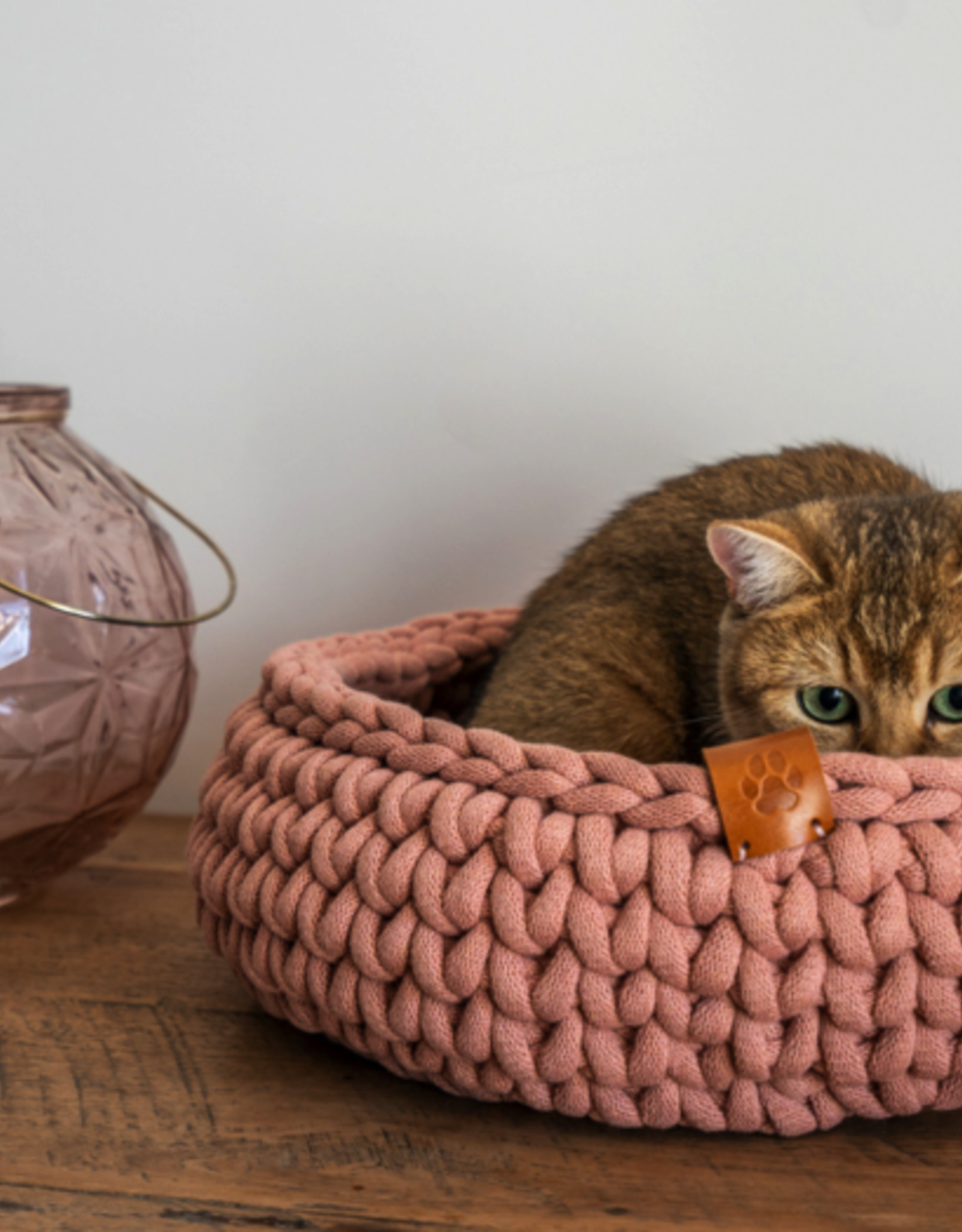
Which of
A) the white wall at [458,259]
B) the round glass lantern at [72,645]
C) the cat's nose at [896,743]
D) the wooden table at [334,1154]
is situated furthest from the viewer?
the white wall at [458,259]

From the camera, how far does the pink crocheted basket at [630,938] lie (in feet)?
2.16

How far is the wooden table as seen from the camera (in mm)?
657

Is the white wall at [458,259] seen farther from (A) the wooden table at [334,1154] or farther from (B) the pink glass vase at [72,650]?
(A) the wooden table at [334,1154]

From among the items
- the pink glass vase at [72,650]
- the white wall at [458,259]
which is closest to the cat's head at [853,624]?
the white wall at [458,259]

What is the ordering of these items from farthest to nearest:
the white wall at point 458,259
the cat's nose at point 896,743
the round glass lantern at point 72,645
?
1. the white wall at point 458,259
2. the round glass lantern at point 72,645
3. the cat's nose at point 896,743

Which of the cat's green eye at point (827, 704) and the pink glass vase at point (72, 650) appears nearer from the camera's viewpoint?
the cat's green eye at point (827, 704)

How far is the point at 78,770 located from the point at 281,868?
1.25ft

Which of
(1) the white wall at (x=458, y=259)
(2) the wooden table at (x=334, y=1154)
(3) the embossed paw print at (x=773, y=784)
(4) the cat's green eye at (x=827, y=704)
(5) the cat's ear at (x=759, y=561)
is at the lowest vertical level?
(2) the wooden table at (x=334, y=1154)

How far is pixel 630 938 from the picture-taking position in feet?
2.17

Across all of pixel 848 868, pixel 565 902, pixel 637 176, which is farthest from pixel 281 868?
pixel 637 176

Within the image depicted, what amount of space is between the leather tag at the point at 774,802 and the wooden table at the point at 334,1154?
207 mm

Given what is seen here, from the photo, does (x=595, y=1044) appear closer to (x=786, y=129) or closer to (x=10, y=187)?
(x=786, y=129)

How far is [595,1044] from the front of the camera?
0.68m

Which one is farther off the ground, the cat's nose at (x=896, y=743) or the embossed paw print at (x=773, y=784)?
the embossed paw print at (x=773, y=784)
